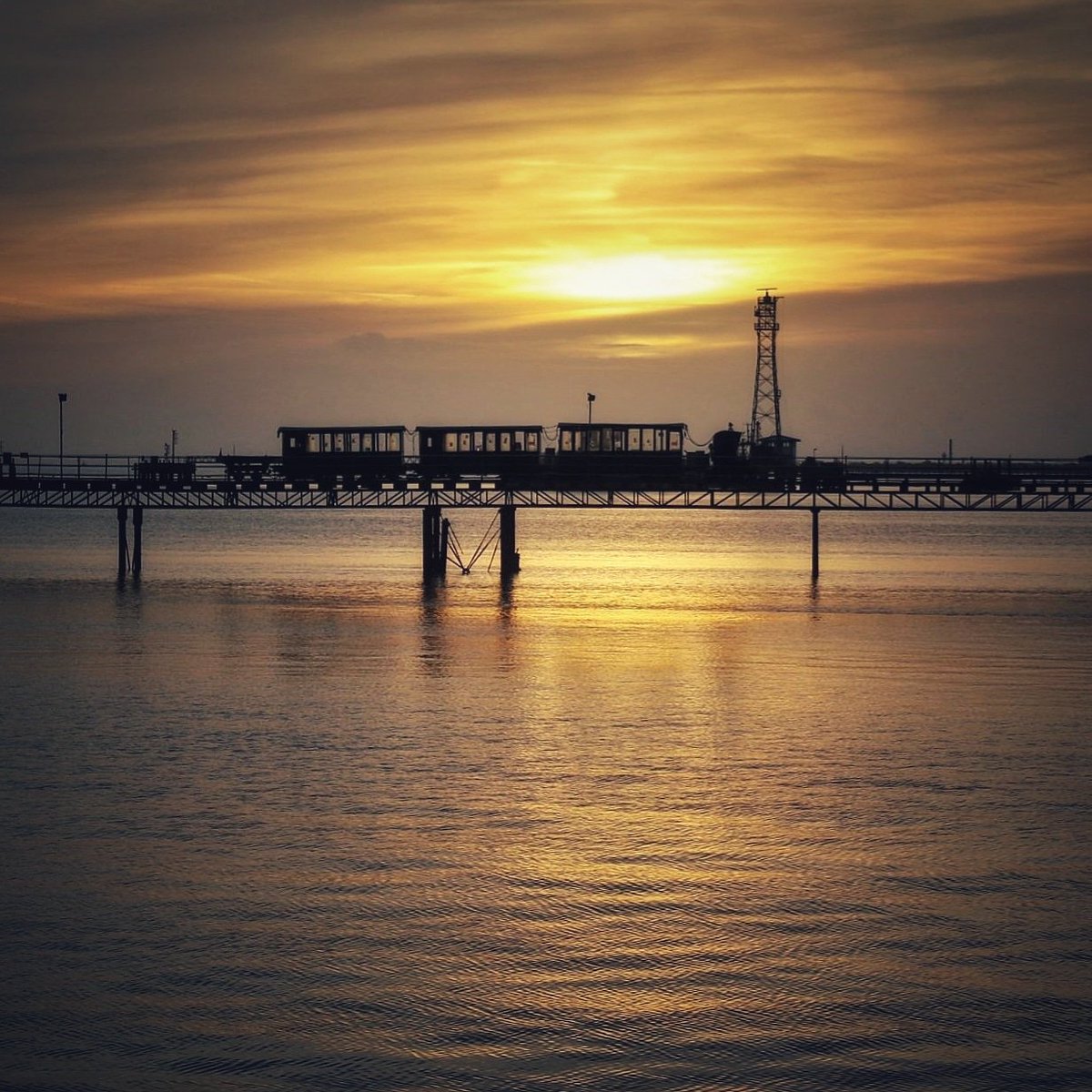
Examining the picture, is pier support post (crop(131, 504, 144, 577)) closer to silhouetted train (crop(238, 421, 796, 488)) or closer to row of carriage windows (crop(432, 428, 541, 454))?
silhouetted train (crop(238, 421, 796, 488))

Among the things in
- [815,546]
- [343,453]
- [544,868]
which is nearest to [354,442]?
[343,453]

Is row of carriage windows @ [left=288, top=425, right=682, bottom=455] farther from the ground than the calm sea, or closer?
farther from the ground

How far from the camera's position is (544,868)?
1720 cm

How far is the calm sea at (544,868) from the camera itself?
11.7 meters

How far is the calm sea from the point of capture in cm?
1170

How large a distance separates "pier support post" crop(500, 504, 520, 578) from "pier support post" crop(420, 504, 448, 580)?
3.19 meters

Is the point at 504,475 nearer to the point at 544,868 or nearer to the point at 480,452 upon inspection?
the point at 480,452

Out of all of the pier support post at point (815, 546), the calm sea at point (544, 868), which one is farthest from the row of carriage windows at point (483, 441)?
the calm sea at point (544, 868)

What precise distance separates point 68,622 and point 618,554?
7562 cm

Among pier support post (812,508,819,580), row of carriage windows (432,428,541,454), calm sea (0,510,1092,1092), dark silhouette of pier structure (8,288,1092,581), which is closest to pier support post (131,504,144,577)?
dark silhouette of pier structure (8,288,1092,581)

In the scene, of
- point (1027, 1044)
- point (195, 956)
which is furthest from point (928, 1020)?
point (195, 956)

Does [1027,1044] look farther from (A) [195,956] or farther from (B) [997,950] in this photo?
(A) [195,956]

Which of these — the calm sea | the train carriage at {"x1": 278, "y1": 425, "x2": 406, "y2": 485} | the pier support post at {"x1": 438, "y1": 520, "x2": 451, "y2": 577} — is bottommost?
the calm sea

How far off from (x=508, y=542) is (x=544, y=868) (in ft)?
199
